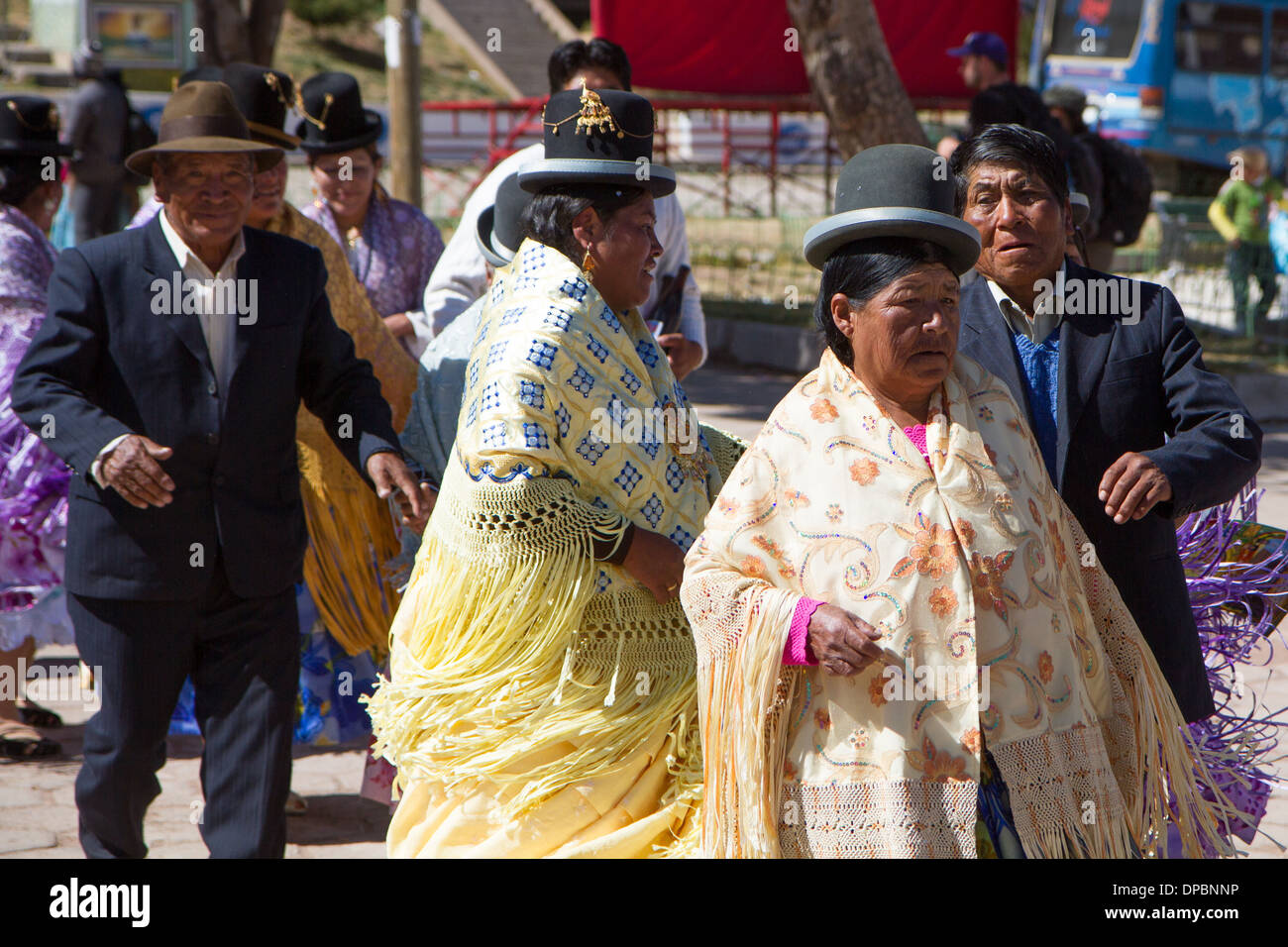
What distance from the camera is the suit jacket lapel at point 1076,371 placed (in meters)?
A: 3.07

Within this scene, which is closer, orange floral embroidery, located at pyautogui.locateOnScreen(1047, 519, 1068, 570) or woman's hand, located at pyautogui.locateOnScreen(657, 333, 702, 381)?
orange floral embroidery, located at pyautogui.locateOnScreen(1047, 519, 1068, 570)

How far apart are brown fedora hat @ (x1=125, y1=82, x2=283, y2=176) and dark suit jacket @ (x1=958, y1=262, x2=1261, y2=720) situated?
177cm

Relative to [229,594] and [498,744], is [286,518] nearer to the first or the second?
[229,594]

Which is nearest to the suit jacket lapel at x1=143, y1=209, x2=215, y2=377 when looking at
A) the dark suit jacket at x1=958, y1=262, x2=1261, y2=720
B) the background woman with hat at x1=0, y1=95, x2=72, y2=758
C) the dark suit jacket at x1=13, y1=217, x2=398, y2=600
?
the dark suit jacket at x1=13, y1=217, x2=398, y2=600

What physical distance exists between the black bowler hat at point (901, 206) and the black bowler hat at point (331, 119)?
292 centimetres

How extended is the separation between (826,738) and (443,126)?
86.8 feet

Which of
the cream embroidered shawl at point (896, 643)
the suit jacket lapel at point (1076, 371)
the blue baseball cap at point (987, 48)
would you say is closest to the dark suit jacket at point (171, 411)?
the cream embroidered shawl at point (896, 643)

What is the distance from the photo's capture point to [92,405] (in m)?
3.27

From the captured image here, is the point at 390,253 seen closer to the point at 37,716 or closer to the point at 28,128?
the point at 28,128

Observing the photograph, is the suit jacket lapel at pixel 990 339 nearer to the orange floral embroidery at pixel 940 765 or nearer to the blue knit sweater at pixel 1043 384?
the blue knit sweater at pixel 1043 384

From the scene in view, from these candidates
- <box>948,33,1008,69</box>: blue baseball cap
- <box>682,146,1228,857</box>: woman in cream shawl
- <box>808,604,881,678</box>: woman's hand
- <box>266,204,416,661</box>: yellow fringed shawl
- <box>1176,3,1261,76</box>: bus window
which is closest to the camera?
<box>808,604,881,678</box>: woman's hand

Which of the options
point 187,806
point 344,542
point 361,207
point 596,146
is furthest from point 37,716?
point 596,146

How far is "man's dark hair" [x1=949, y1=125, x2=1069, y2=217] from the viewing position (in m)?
3.18

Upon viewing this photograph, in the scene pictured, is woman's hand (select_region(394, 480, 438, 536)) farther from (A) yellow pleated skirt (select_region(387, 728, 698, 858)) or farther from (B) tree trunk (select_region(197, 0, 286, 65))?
(B) tree trunk (select_region(197, 0, 286, 65))
